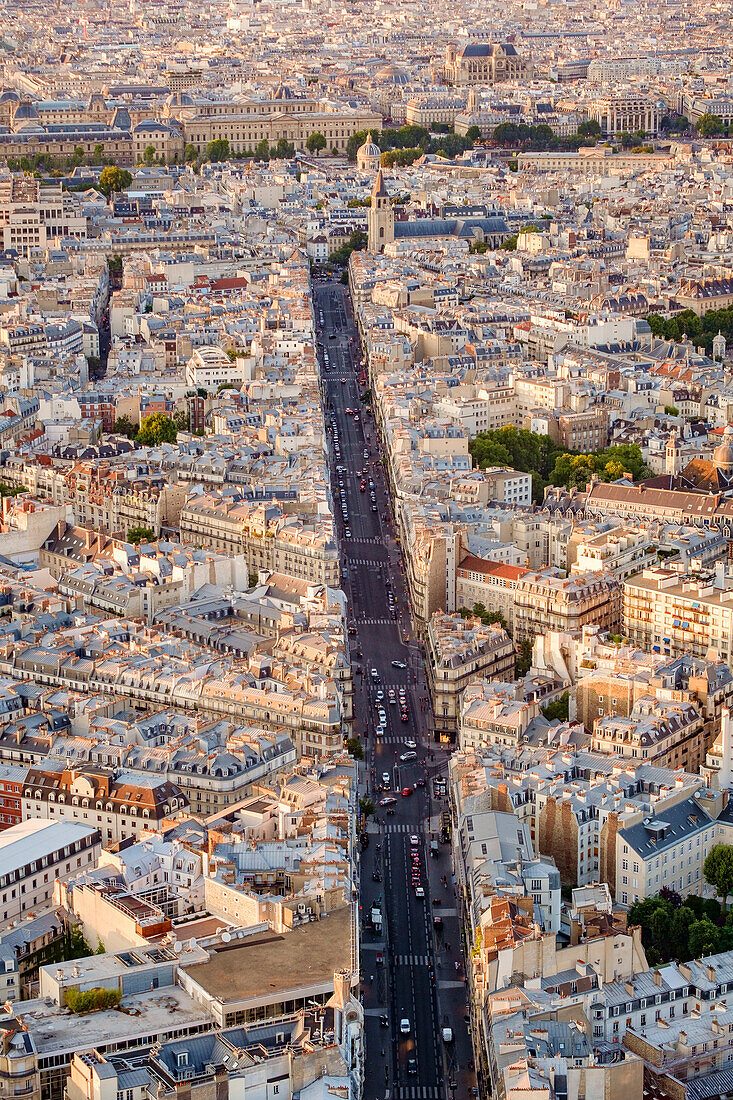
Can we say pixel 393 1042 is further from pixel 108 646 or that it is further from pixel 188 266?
pixel 188 266

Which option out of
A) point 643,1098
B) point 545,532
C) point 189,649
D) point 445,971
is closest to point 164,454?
point 545,532

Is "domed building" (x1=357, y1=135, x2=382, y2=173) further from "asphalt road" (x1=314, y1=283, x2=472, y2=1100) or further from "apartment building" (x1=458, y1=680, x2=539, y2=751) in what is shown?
"apartment building" (x1=458, y1=680, x2=539, y2=751)

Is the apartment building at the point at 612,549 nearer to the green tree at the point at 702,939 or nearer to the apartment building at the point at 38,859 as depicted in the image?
the green tree at the point at 702,939

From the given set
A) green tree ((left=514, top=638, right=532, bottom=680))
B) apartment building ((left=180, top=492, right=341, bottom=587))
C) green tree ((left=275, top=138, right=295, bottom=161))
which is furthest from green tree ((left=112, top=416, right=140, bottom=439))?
green tree ((left=275, top=138, right=295, bottom=161))

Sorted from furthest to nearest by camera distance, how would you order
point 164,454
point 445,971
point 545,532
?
point 164,454
point 545,532
point 445,971

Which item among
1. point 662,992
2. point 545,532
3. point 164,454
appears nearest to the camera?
point 662,992

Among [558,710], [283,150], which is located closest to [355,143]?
[283,150]
